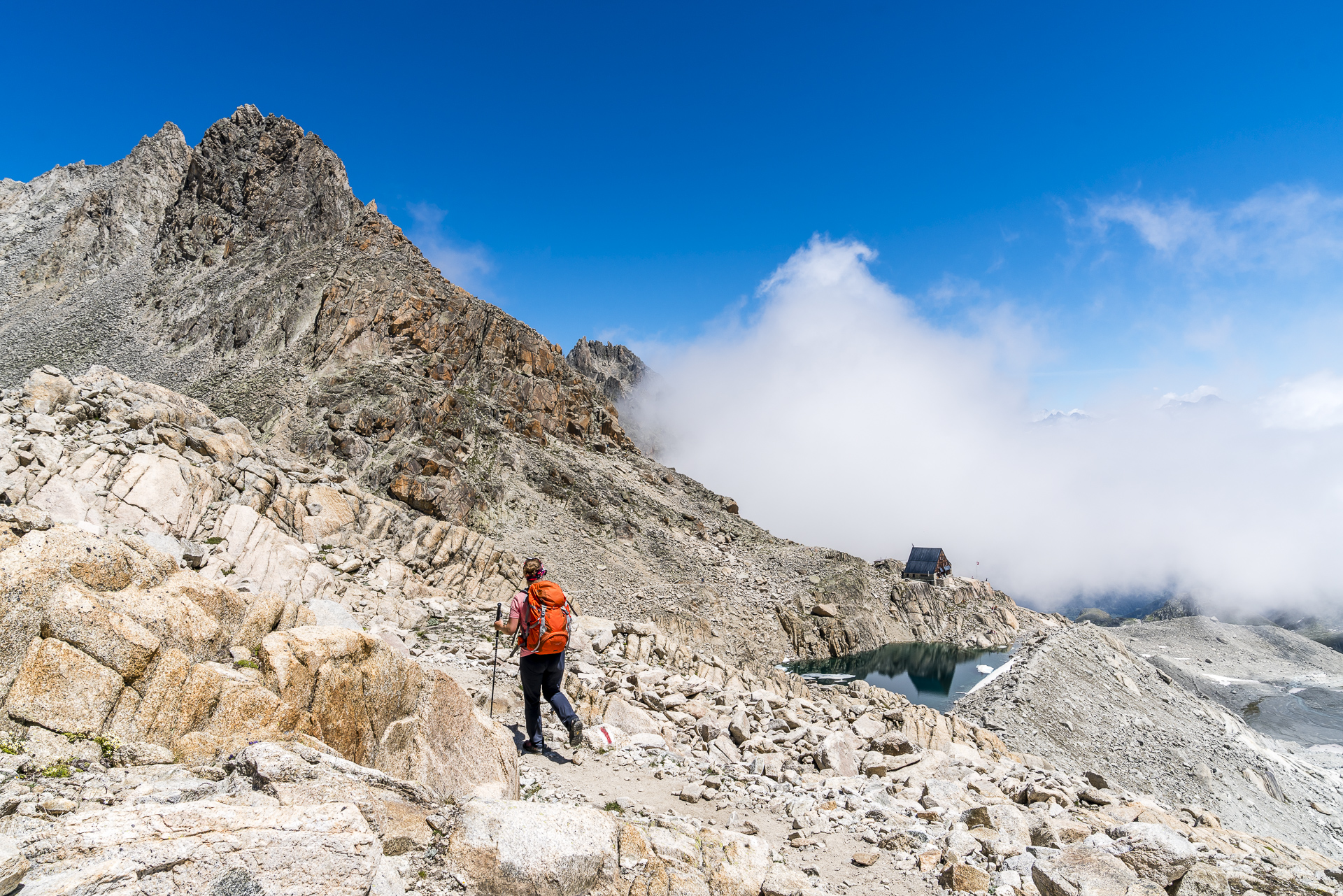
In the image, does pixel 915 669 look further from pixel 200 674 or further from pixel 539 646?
pixel 200 674

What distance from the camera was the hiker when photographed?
936 centimetres

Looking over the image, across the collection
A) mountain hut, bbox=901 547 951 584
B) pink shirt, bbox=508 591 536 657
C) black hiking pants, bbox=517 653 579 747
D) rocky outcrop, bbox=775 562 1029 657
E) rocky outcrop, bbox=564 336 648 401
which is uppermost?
rocky outcrop, bbox=564 336 648 401

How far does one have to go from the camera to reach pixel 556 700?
32.2ft

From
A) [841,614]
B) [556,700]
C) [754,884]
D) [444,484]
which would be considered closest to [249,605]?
[556,700]

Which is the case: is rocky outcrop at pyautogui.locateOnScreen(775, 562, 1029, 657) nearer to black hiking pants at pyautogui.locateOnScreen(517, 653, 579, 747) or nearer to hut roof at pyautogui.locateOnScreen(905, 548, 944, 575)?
hut roof at pyautogui.locateOnScreen(905, 548, 944, 575)

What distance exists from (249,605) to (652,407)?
174 m

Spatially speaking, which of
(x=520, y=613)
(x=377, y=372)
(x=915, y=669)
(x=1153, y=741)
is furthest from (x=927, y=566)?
(x=520, y=613)

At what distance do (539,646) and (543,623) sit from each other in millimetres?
346

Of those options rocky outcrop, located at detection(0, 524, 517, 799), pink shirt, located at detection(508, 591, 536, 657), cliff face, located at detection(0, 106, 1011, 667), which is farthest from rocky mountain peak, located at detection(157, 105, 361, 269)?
rocky outcrop, located at detection(0, 524, 517, 799)

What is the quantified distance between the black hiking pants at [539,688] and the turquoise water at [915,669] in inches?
1579

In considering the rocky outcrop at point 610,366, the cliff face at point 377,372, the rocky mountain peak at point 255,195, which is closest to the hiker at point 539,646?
the cliff face at point 377,372

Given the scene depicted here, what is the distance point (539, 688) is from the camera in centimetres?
981

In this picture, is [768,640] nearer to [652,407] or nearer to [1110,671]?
[1110,671]

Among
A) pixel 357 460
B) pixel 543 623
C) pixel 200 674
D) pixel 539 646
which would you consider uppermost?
pixel 357 460
